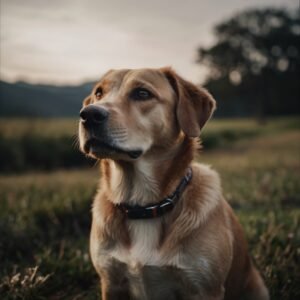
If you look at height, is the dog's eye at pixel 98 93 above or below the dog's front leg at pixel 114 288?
above

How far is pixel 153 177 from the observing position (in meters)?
2.89

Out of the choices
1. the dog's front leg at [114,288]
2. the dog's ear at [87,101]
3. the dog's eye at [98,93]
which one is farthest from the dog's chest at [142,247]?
the dog's ear at [87,101]

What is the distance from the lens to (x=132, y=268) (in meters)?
2.58

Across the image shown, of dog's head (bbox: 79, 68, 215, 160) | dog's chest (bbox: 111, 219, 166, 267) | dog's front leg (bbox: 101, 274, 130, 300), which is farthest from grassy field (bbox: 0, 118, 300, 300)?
dog's head (bbox: 79, 68, 215, 160)

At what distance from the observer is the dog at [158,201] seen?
8.41 feet

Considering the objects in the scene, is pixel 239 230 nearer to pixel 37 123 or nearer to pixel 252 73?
pixel 37 123

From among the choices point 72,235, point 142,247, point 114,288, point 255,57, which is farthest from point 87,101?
point 255,57

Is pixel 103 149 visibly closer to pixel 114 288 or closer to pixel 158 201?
pixel 158 201

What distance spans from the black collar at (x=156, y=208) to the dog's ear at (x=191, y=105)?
383mm

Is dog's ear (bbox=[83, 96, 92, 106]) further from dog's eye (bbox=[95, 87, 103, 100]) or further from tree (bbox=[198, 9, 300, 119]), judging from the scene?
tree (bbox=[198, 9, 300, 119])

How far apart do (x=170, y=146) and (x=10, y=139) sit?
9.96m

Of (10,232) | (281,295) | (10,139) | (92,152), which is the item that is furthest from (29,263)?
(10,139)

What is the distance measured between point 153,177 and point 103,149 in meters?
0.50

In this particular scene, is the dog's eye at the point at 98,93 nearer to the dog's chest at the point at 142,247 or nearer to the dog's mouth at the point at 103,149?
the dog's mouth at the point at 103,149
